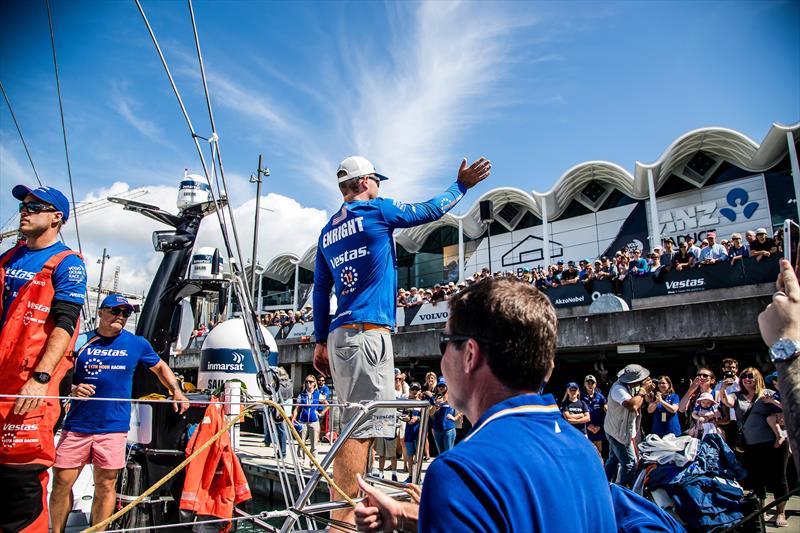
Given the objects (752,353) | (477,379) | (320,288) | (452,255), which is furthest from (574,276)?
(452,255)

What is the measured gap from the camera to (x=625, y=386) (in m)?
7.46

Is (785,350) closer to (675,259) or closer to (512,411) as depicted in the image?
(512,411)

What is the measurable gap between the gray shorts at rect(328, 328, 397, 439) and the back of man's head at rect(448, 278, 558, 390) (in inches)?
67.9

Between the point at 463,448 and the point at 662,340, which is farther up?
the point at 662,340

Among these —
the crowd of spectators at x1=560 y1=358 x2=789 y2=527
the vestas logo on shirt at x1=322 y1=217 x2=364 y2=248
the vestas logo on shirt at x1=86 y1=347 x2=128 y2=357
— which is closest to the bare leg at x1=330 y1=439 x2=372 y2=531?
the vestas logo on shirt at x1=322 y1=217 x2=364 y2=248

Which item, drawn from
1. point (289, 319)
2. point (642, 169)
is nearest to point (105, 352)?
point (289, 319)

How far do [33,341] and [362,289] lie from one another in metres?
1.83

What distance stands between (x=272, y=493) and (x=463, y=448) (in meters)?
9.79

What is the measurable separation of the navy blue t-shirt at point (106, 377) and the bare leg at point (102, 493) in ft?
1.05

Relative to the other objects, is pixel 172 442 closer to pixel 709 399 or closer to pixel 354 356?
pixel 354 356

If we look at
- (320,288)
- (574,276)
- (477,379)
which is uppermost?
(574,276)

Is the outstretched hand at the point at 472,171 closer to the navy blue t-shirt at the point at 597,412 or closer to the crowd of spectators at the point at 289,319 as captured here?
the navy blue t-shirt at the point at 597,412

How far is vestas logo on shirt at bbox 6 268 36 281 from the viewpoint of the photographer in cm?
302

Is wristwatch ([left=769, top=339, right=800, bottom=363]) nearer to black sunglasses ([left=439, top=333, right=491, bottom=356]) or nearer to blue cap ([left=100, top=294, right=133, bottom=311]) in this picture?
black sunglasses ([left=439, top=333, right=491, bottom=356])
